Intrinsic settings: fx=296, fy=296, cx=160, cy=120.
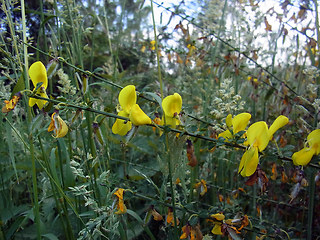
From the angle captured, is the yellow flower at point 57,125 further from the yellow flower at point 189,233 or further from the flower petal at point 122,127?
the yellow flower at point 189,233

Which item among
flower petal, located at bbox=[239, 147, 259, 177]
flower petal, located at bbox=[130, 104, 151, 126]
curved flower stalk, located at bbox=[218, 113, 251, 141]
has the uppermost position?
flower petal, located at bbox=[130, 104, 151, 126]

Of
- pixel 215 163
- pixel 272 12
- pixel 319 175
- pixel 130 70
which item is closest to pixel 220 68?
pixel 272 12


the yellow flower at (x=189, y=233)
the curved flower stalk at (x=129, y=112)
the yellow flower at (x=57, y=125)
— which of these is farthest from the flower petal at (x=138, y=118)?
the yellow flower at (x=189, y=233)

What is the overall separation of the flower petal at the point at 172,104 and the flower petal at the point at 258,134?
0.58 feet

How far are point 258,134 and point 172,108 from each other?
0.70 feet

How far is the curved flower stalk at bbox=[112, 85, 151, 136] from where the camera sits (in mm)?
673

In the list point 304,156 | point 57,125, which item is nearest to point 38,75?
point 57,125

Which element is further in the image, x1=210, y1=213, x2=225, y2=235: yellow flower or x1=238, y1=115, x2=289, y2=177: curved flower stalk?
x1=210, y1=213, x2=225, y2=235: yellow flower

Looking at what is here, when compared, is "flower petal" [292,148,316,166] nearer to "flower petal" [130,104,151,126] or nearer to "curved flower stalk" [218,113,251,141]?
"curved flower stalk" [218,113,251,141]

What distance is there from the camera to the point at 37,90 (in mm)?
710

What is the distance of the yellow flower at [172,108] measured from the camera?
72 cm

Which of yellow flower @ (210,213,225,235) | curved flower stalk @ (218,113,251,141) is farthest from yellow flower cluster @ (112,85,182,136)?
yellow flower @ (210,213,225,235)

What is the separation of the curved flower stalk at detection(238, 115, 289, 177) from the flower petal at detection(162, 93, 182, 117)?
178mm

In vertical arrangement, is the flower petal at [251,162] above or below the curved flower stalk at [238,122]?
below
